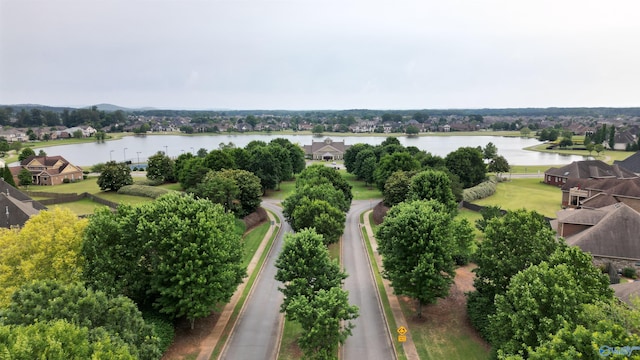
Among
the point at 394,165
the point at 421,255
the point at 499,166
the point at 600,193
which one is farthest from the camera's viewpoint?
the point at 499,166

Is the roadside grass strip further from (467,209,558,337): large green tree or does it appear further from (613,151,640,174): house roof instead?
(613,151,640,174): house roof

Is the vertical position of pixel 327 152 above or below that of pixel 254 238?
above

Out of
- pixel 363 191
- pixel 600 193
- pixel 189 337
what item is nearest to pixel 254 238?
pixel 189 337

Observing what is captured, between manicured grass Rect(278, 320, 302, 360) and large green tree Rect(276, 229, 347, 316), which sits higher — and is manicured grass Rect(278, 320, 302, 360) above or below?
below

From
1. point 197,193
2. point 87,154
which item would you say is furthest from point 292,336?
point 87,154

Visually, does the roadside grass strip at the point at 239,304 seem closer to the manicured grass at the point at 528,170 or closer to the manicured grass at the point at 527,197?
the manicured grass at the point at 527,197

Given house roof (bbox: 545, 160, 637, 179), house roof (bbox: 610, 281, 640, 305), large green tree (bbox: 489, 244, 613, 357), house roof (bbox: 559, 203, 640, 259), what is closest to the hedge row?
house roof (bbox: 545, 160, 637, 179)

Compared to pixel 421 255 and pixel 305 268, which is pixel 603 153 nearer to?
pixel 421 255
